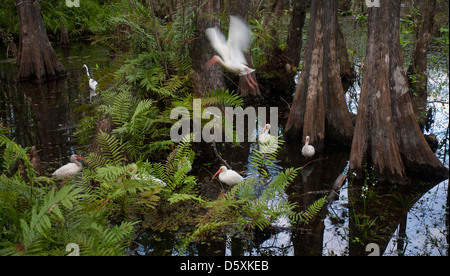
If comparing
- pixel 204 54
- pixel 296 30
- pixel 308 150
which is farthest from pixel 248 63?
pixel 308 150

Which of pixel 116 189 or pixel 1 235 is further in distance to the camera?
pixel 116 189

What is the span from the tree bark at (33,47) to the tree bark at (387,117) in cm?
1209

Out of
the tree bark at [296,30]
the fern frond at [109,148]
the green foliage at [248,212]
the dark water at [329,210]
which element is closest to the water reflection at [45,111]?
the dark water at [329,210]

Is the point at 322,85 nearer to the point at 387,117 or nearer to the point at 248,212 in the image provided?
the point at 387,117

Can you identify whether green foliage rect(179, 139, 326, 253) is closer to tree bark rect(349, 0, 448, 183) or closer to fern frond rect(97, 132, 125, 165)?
fern frond rect(97, 132, 125, 165)

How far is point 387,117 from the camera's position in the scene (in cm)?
684

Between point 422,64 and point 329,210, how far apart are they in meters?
5.63

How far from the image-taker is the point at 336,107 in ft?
28.0

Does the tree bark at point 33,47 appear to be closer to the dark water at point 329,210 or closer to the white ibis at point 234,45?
the dark water at point 329,210

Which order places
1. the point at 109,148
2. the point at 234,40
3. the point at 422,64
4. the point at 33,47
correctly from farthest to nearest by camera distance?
the point at 33,47, the point at 422,64, the point at 109,148, the point at 234,40

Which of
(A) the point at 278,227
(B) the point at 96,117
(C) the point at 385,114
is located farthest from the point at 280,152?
(B) the point at 96,117

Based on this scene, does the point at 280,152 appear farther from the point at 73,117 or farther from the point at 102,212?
the point at 73,117

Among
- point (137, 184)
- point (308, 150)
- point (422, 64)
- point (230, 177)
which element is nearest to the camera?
point (137, 184)

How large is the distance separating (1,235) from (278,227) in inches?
132
